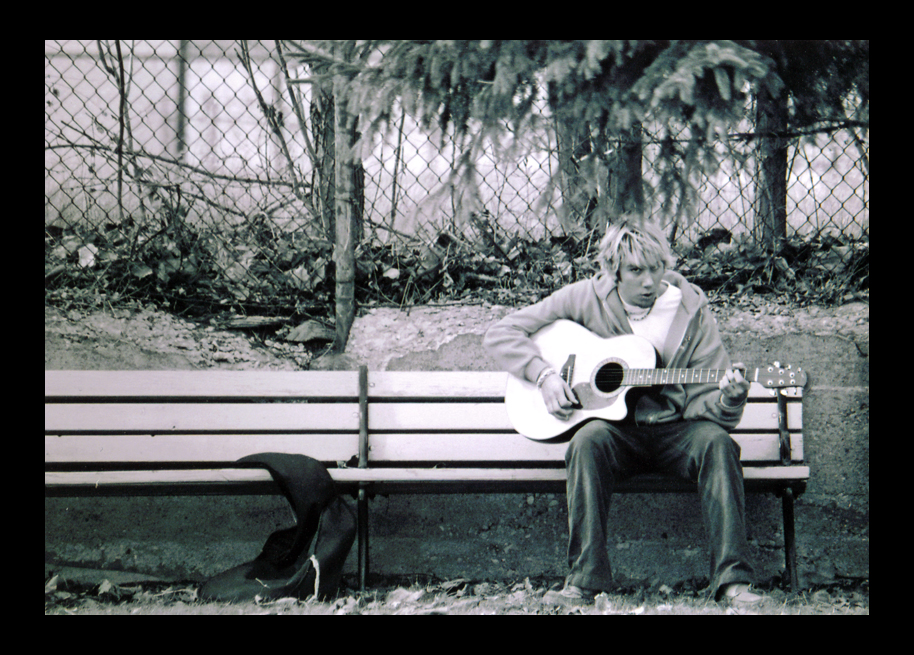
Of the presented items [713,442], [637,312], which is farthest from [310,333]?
[713,442]

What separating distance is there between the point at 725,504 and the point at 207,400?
1810 mm

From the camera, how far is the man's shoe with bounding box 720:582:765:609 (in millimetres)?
2080

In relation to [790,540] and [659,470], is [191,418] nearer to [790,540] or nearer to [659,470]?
[659,470]

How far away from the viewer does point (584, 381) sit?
2.40 metres

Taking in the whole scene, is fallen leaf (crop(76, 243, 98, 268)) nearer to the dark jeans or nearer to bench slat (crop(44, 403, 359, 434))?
bench slat (crop(44, 403, 359, 434))

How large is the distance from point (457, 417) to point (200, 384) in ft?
3.12

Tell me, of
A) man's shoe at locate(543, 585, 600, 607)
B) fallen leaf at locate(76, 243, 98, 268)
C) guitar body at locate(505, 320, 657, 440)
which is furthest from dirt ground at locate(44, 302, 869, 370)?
man's shoe at locate(543, 585, 600, 607)

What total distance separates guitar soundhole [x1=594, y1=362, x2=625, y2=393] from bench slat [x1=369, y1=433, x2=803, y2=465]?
367 mm

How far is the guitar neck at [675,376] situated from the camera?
89.5 inches

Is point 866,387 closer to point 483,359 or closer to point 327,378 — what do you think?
point 483,359

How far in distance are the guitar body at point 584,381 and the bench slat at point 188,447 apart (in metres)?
0.64

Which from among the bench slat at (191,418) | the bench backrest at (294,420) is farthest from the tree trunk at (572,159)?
the bench slat at (191,418)

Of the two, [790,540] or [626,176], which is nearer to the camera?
[626,176]

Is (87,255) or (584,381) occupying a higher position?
(87,255)
